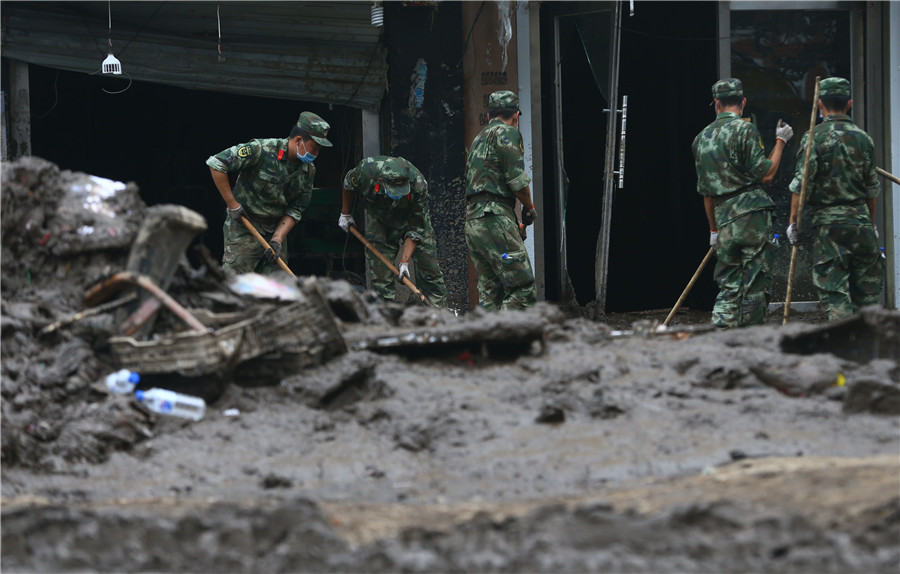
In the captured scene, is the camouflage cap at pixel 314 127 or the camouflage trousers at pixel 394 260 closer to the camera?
the camouflage cap at pixel 314 127

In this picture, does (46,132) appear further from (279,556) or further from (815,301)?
(279,556)

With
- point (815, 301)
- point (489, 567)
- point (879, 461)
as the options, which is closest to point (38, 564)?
point (489, 567)

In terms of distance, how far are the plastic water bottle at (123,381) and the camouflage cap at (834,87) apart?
5302mm

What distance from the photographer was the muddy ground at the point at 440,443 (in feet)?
11.2

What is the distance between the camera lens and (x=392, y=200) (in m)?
8.67

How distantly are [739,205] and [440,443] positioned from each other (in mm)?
4074

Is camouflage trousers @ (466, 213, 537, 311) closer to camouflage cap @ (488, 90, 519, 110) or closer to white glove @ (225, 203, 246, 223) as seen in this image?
camouflage cap @ (488, 90, 519, 110)

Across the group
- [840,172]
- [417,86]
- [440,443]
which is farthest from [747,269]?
[440,443]

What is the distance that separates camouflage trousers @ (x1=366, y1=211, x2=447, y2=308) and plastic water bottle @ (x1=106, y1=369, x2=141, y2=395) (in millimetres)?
4208

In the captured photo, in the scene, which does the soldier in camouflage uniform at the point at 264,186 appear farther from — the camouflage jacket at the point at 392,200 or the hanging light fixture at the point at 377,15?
the hanging light fixture at the point at 377,15

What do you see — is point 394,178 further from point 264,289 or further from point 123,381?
point 123,381

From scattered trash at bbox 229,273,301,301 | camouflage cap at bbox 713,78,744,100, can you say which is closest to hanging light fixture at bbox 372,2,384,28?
camouflage cap at bbox 713,78,744,100

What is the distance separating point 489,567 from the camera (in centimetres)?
330

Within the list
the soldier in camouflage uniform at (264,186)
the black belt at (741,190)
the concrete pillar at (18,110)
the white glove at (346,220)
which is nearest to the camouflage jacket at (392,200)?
the white glove at (346,220)
